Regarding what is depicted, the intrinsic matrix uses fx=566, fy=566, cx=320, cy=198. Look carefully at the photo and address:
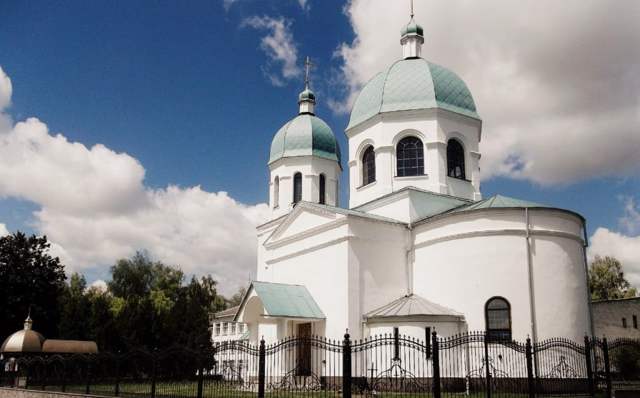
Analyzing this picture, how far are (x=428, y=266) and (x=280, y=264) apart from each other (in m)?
5.81

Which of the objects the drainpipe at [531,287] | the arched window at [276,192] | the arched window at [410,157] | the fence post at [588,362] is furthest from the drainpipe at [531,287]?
the arched window at [276,192]

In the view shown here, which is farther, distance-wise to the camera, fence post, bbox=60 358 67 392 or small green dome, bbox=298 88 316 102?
small green dome, bbox=298 88 316 102

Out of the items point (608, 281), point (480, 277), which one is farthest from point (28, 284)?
point (608, 281)

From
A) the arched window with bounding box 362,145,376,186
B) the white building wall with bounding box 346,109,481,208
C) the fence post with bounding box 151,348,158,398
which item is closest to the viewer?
the fence post with bounding box 151,348,158,398

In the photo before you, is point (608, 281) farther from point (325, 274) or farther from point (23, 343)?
point (23, 343)

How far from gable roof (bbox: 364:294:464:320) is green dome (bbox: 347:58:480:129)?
7398mm

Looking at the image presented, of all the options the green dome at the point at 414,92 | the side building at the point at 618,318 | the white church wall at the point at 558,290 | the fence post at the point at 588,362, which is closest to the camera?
the fence post at the point at 588,362

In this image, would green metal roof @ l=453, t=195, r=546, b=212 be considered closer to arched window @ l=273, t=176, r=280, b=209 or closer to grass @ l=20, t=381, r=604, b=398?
grass @ l=20, t=381, r=604, b=398

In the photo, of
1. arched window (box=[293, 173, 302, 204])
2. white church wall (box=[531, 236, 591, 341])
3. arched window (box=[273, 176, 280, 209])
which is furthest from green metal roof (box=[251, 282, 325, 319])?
arched window (box=[273, 176, 280, 209])

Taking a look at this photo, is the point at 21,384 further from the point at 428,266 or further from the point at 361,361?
the point at 428,266

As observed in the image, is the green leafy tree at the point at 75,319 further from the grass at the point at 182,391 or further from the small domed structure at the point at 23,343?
the grass at the point at 182,391

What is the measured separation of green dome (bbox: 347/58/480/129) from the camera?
21516 millimetres

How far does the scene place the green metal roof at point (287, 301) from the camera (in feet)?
58.0

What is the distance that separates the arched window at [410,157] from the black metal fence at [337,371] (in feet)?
22.3
